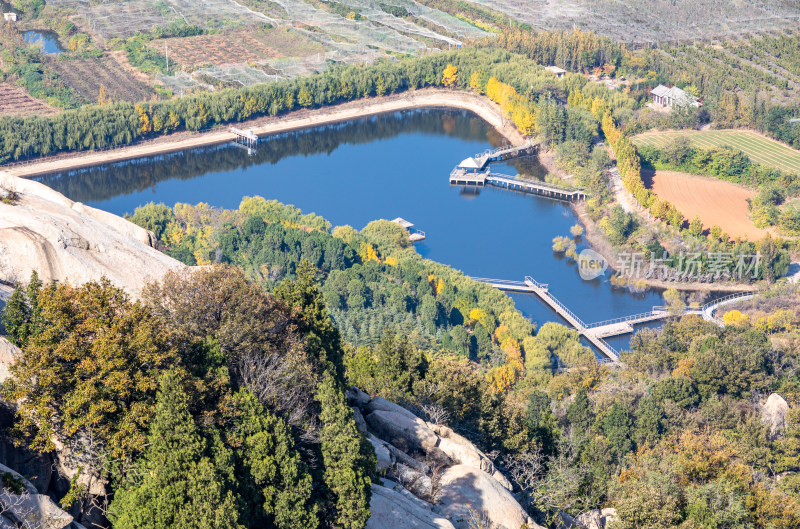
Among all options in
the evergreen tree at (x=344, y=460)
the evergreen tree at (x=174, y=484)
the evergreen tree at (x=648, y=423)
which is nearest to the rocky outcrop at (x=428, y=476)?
the evergreen tree at (x=344, y=460)

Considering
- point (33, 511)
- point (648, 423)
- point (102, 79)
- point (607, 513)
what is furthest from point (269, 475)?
point (102, 79)

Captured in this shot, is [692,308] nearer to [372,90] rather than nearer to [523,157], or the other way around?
[523,157]

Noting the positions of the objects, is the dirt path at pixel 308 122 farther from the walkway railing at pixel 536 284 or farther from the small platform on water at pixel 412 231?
the walkway railing at pixel 536 284

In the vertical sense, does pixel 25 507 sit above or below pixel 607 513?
above

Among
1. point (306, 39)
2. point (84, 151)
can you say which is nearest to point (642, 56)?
point (306, 39)

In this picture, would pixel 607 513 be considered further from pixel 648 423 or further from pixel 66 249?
pixel 66 249

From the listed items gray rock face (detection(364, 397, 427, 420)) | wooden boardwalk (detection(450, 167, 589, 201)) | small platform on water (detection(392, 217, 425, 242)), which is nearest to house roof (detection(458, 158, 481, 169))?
wooden boardwalk (detection(450, 167, 589, 201))
